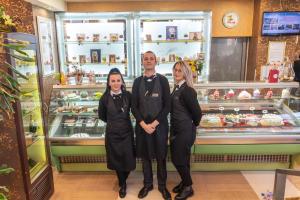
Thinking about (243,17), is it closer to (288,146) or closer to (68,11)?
(288,146)

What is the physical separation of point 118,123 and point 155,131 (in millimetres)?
451

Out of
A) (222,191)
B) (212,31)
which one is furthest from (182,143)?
(212,31)

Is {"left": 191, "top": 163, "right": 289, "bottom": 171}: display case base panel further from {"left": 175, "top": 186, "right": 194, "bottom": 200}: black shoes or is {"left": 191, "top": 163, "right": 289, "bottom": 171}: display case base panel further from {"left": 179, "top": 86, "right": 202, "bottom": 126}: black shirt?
{"left": 179, "top": 86, "right": 202, "bottom": 126}: black shirt

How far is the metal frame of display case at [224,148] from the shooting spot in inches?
132

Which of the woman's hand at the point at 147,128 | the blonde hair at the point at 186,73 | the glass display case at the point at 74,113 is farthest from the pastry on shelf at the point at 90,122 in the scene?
the blonde hair at the point at 186,73

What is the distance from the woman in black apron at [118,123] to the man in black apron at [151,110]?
12cm

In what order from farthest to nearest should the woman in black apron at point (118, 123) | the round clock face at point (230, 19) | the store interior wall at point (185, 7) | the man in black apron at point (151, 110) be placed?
1. the round clock face at point (230, 19)
2. the store interior wall at point (185, 7)
3. the woman in black apron at point (118, 123)
4. the man in black apron at point (151, 110)

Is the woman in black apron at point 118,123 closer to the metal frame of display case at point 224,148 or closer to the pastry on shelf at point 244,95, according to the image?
the metal frame of display case at point 224,148

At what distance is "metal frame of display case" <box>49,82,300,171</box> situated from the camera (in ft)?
11.0

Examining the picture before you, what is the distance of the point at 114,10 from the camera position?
5105 mm

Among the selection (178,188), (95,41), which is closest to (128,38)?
(95,41)

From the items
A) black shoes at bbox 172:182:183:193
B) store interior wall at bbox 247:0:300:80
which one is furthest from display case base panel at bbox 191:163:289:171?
store interior wall at bbox 247:0:300:80

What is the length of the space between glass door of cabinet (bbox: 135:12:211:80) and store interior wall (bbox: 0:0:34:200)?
273cm

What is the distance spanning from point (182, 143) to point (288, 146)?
170cm
